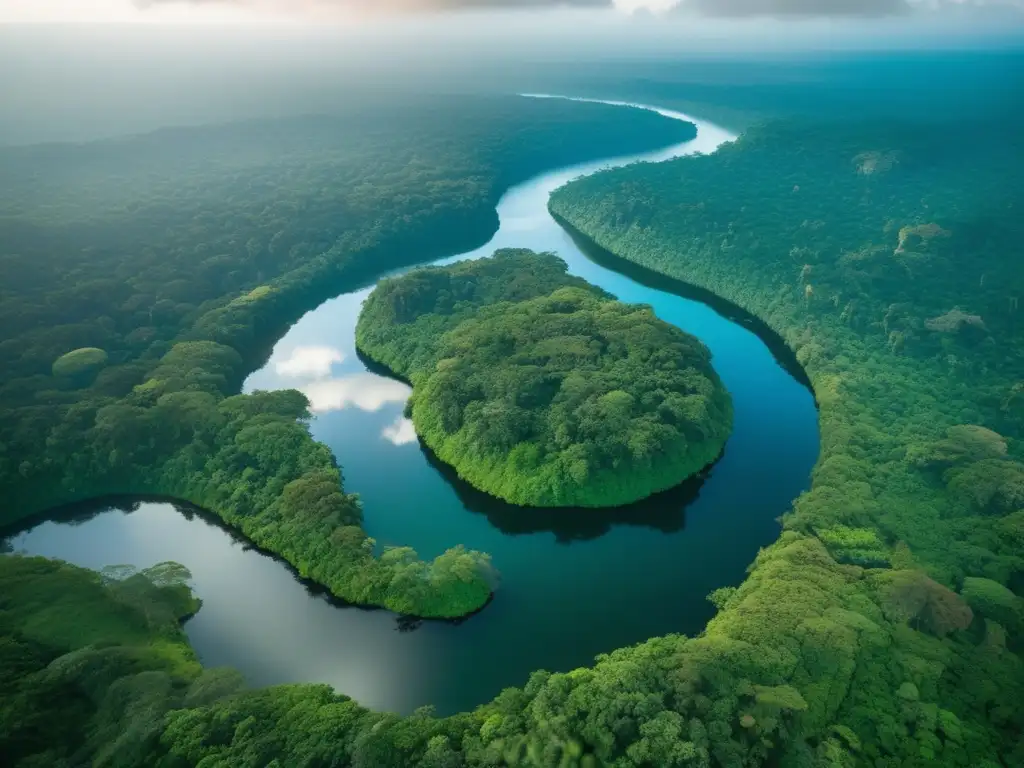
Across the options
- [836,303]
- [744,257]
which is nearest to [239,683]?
[836,303]

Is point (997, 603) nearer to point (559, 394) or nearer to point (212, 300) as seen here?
point (559, 394)

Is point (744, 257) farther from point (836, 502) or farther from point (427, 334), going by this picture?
point (836, 502)

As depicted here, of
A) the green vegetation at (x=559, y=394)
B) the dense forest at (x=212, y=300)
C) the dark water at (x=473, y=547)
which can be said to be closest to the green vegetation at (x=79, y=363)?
the dense forest at (x=212, y=300)

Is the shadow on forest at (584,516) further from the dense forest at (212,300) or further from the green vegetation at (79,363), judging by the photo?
the green vegetation at (79,363)

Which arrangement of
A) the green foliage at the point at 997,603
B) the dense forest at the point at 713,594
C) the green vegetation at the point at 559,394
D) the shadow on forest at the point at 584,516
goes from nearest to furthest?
1. the dense forest at the point at 713,594
2. the green foliage at the point at 997,603
3. the shadow on forest at the point at 584,516
4. the green vegetation at the point at 559,394

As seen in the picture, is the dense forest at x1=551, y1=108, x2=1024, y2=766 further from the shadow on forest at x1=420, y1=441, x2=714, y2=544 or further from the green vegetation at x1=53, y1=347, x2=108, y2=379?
the green vegetation at x1=53, y1=347, x2=108, y2=379
